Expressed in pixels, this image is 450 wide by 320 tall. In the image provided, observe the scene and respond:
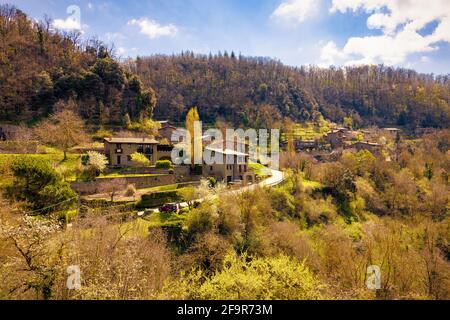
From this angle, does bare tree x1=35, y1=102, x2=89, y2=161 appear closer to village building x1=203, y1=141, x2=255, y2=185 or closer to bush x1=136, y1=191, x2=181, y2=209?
bush x1=136, y1=191, x2=181, y2=209

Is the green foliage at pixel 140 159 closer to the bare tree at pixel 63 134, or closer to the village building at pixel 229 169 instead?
the village building at pixel 229 169

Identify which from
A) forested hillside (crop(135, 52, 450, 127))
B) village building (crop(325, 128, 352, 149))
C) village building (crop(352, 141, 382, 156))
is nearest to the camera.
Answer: village building (crop(352, 141, 382, 156))

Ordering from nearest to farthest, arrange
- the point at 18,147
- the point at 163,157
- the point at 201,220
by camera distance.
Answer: the point at 201,220 < the point at 18,147 < the point at 163,157

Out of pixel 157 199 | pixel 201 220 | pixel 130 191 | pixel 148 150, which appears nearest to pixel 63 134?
pixel 148 150

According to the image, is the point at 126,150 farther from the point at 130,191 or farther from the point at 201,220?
the point at 201,220

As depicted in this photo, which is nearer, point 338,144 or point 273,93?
point 338,144

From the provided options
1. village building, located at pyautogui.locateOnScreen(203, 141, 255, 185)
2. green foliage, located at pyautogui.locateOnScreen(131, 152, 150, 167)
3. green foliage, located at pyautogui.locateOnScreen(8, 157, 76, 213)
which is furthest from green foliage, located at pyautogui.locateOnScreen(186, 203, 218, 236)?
green foliage, located at pyautogui.locateOnScreen(131, 152, 150, 167)
